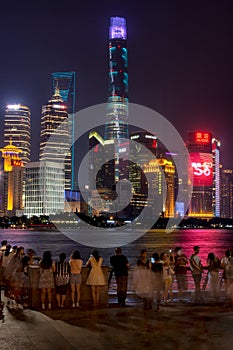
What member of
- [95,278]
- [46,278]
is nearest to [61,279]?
[46,278]

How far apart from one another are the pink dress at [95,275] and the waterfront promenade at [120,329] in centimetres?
74

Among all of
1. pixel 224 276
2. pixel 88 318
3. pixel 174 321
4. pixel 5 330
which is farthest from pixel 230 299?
pixel 5 330

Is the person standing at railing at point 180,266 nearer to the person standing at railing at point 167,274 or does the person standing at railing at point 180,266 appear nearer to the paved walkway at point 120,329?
the person standing at railing at point 167,274

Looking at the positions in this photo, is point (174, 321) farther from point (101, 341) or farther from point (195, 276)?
point (195, 276)

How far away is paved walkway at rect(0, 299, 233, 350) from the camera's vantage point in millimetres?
10930

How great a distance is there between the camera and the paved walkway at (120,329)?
10.9 m

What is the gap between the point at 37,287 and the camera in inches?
599

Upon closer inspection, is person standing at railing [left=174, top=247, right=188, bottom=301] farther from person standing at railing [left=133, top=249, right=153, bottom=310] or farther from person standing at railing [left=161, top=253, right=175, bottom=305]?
person standing at railing [left=133, top=249, right=153, bottom=310]

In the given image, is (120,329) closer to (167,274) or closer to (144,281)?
(144,281)

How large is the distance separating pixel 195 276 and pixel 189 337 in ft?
19.0

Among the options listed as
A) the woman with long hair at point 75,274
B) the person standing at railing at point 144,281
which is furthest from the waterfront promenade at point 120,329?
the woman with long hair at point 75,274

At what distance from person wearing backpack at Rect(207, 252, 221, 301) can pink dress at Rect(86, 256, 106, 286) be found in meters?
3.66

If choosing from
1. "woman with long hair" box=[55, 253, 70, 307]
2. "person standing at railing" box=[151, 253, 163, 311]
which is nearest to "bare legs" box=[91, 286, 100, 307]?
"woman with long hair" box=[55, 253, 70, 307]

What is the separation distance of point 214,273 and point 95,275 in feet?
13.4
